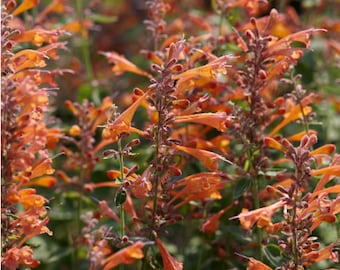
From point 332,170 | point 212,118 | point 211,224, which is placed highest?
point 212,118

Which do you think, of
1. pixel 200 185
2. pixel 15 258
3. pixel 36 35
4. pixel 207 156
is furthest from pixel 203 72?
pixel 15 258

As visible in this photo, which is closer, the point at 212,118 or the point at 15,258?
the point at 15,258

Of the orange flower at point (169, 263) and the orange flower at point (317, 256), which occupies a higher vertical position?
the orange flower at point (317, 256)

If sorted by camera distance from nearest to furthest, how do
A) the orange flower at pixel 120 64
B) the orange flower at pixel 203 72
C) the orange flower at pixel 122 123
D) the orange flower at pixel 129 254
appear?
the orange flower at pixel 129 254
the orange flower at pixel 122 123
the orange flower at pixel 203 72
the orange flower at pixel 120 64

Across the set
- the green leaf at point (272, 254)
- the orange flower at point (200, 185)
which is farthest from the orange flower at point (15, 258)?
the green leaf at point (272, 254)

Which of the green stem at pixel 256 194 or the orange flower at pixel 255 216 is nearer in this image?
the orange flower at pixel 255 216

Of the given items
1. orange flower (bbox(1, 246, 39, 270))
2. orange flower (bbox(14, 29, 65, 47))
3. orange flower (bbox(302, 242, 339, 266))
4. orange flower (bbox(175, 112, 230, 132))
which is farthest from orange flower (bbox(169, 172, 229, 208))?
orange flower (bbox(14, 29, 65, 47))

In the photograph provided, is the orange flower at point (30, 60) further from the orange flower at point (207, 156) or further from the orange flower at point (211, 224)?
the orange flower at point (211, 224)

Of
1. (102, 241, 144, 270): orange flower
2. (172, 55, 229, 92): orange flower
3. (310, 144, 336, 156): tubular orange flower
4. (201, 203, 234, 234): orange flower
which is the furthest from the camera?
(201, 203, 234, 234): orange flower

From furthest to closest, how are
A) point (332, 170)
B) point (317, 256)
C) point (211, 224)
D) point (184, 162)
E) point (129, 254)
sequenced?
point (184, 162), point (211, 224), point (332, 170), point (317, 256), point (129, 254)

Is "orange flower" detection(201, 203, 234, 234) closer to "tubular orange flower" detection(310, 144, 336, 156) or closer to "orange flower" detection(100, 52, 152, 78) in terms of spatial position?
"tubular orange flower" detection(310, 144, 336, 156)

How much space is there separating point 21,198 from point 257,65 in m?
1.11

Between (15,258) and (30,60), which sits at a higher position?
(30,60)

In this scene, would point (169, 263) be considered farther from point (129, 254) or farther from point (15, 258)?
point (15, 258)
